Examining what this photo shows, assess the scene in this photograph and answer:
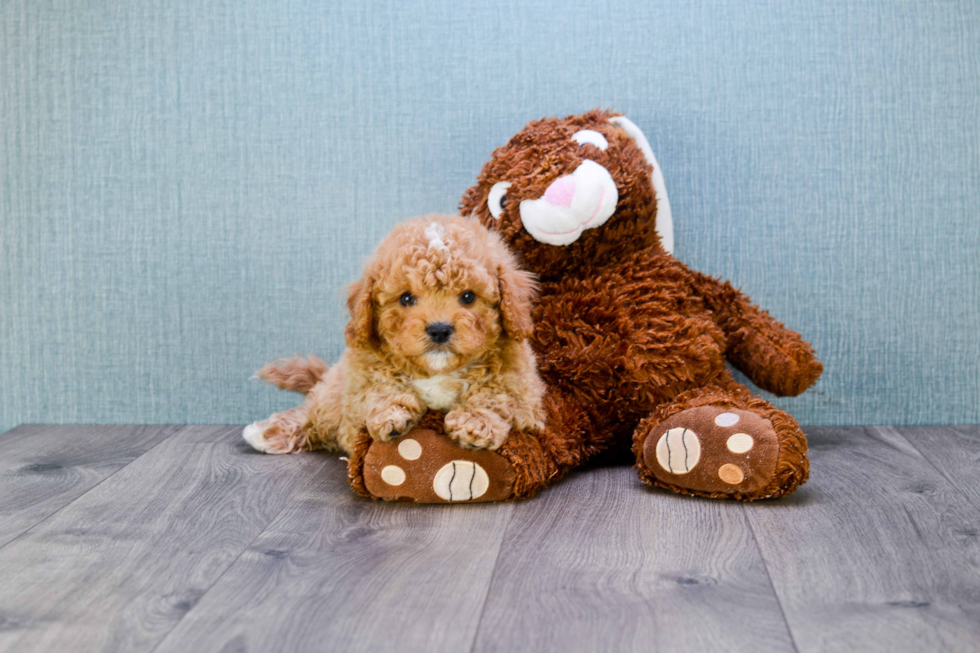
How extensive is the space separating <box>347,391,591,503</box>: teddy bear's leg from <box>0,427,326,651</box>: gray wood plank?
0.16 m

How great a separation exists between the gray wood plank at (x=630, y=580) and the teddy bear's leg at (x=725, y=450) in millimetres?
33

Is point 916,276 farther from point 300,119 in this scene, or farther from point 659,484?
point 300,119

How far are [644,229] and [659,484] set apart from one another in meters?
0.45

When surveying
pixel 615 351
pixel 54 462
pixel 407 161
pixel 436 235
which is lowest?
pixel 54 462

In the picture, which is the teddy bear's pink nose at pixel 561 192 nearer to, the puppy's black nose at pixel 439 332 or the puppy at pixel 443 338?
the puppy at pixel 443 338

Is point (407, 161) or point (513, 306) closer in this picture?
point (513, 306)

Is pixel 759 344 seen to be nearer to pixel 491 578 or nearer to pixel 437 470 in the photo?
pixel 437 470

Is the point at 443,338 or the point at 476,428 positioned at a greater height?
the point at 443,338

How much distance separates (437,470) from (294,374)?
49cm

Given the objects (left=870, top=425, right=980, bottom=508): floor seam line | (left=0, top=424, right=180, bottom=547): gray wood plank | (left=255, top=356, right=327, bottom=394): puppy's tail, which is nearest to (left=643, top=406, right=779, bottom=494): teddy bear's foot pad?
(left=870, top=425, right=980, bottom=508): floor seam line

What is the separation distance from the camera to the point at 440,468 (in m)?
1.22

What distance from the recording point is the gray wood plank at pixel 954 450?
1359 millimetres

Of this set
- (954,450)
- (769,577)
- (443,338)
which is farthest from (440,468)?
(954,450)

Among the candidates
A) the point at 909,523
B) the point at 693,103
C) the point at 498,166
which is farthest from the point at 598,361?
the point at 693,103
